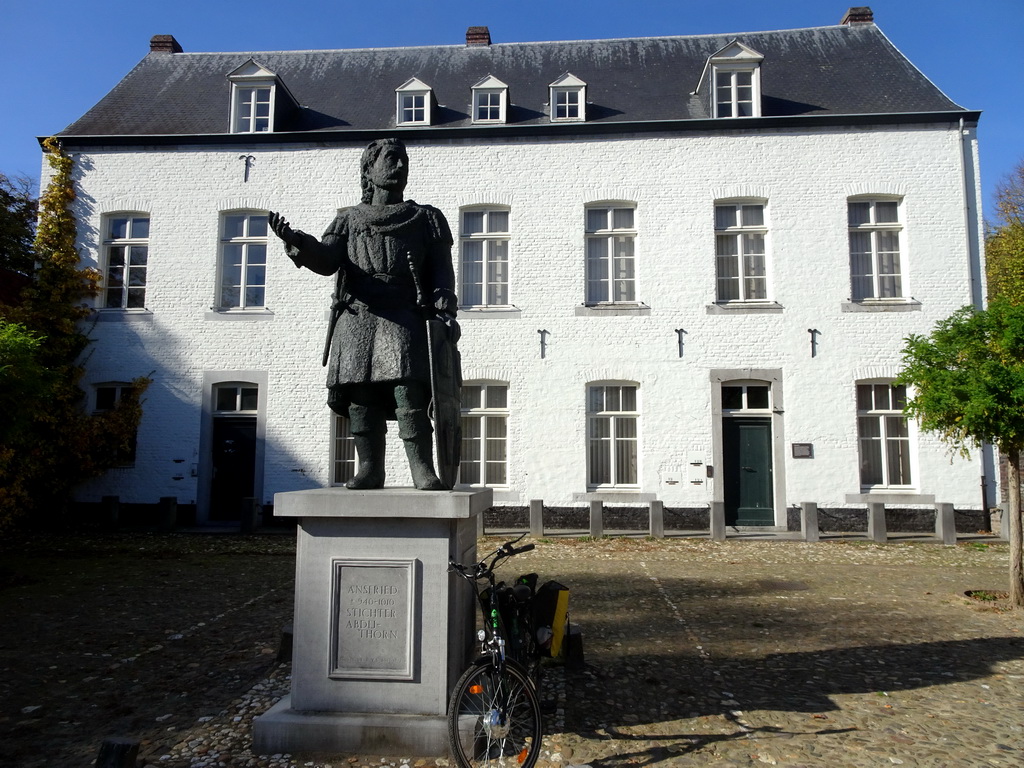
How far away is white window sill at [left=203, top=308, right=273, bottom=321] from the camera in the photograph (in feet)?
43.4

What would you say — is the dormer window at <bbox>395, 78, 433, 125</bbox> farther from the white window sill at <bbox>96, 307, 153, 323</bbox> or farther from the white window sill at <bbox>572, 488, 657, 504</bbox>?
the white window sill at <bbox>572, 488, 657, 504</bbox>

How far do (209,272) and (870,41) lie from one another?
14.6 metres

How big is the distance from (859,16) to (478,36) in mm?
8545

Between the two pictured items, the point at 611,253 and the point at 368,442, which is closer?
the point at 368,442

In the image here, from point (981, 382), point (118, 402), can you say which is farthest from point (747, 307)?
point (118, 402)

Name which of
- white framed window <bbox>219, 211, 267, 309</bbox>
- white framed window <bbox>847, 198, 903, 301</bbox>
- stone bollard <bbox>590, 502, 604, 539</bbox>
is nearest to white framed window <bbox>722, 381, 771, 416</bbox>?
white framed window <bbox>847, 198, 903, 301</bbox>

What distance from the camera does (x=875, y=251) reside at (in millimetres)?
12656

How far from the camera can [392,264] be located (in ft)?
12.8

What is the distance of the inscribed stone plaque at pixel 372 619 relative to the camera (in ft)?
11.2

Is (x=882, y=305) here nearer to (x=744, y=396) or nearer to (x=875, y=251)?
(x=875, y=251)

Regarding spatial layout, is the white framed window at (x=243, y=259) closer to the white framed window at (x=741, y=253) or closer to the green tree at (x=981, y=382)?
the white framed window at (x=741, y=253)

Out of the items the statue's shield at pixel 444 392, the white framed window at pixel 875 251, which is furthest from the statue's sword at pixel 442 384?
the white framed window at pixel 875 251

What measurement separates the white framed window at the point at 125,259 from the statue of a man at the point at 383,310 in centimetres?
1155

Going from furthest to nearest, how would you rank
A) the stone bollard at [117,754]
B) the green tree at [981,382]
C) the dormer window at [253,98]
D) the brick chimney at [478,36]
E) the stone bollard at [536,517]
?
the brick chimney at [478,36]
the dormer window at [253,98]
the stone bollard at [536,517]
the green tree at [981,382]
the stone bollard at [117,754]
